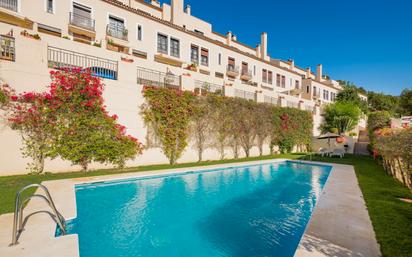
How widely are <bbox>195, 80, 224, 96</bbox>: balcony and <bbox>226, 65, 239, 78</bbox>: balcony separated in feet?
33.5

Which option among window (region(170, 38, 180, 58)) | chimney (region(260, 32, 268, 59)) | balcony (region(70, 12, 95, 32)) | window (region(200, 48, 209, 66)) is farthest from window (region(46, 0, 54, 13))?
chimney (region(260, 32, 268, 59))

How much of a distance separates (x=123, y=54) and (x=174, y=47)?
865cm

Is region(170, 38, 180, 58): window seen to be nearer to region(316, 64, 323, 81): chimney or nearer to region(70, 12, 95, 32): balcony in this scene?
region(70, 12, 95, 32): balcony

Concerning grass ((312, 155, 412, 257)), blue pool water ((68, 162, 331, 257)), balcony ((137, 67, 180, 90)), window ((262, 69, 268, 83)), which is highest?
window ((262, 69, 268, 83))

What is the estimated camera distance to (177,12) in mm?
22578

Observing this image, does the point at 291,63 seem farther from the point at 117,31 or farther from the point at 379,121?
the point at 117,31

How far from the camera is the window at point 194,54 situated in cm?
2217

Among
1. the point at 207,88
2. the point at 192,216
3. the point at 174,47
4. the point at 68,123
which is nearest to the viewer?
the point at 192,216

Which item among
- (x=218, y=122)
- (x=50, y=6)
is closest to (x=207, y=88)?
(x=218, y=122)

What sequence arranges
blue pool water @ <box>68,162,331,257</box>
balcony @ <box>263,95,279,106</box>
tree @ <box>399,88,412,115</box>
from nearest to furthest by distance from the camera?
blue pool water @ <box>68,162,331,257</box>, balcony @ <box>263,95,279,106</box>, tree @ <box>399,88,412,115</box>

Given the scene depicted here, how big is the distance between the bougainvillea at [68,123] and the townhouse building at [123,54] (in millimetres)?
438

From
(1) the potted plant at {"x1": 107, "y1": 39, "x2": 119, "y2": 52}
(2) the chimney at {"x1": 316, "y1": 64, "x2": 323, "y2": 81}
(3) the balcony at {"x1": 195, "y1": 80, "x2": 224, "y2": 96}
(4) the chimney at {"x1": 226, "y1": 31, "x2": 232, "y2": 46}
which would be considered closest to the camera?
(1) the potted plant at {"x1": 107, "y1": 39, "x2": 119, "y2": 52}

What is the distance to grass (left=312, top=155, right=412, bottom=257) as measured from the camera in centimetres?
354

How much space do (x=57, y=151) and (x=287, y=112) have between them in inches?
711
